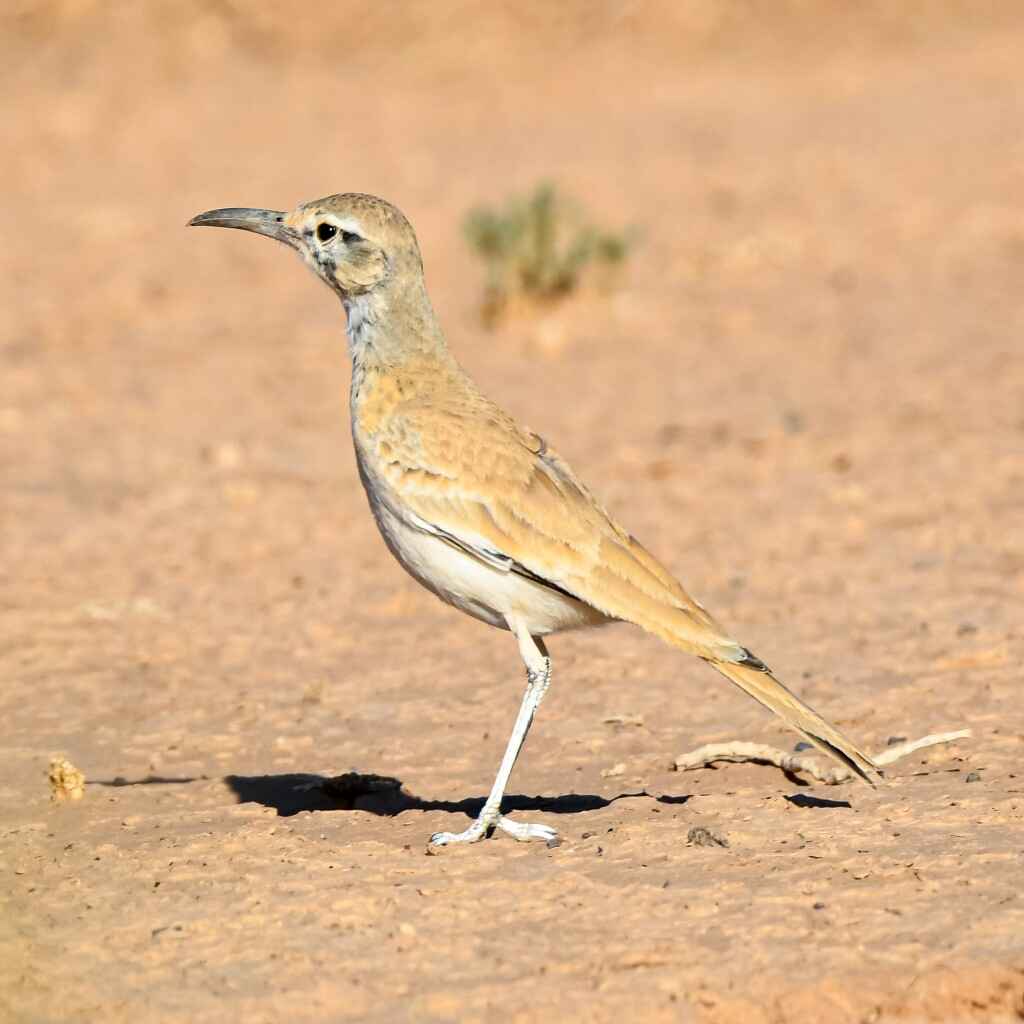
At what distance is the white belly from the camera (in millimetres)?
5328

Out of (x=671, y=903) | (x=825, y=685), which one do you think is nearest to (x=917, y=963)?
(x=671, y=903)

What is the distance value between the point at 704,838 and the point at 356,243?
7.32 feet

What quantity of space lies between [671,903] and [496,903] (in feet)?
1.52

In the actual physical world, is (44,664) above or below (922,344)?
below

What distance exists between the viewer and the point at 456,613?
8195mm

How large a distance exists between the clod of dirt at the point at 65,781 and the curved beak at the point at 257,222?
1.87 metres

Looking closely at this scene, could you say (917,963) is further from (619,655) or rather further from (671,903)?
(619,655)

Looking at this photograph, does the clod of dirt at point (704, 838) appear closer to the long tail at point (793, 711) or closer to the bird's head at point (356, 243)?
the long tail at point (793, 711)

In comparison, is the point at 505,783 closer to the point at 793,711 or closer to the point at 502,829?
the point at 502,829

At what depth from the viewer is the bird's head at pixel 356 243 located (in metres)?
5.77

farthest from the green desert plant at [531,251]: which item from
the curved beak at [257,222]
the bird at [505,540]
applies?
the bird at [505,540]

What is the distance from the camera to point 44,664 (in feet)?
24.2

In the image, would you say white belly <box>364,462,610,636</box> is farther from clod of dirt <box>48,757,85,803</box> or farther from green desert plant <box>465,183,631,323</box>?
green desert plant <box>465,183,631,323</box>

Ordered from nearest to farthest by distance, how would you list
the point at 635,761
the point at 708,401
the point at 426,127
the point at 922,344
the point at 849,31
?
the point at 635,761, the point at 708,401, the point at 922,344, the point at 426,127, the point at 849,31
